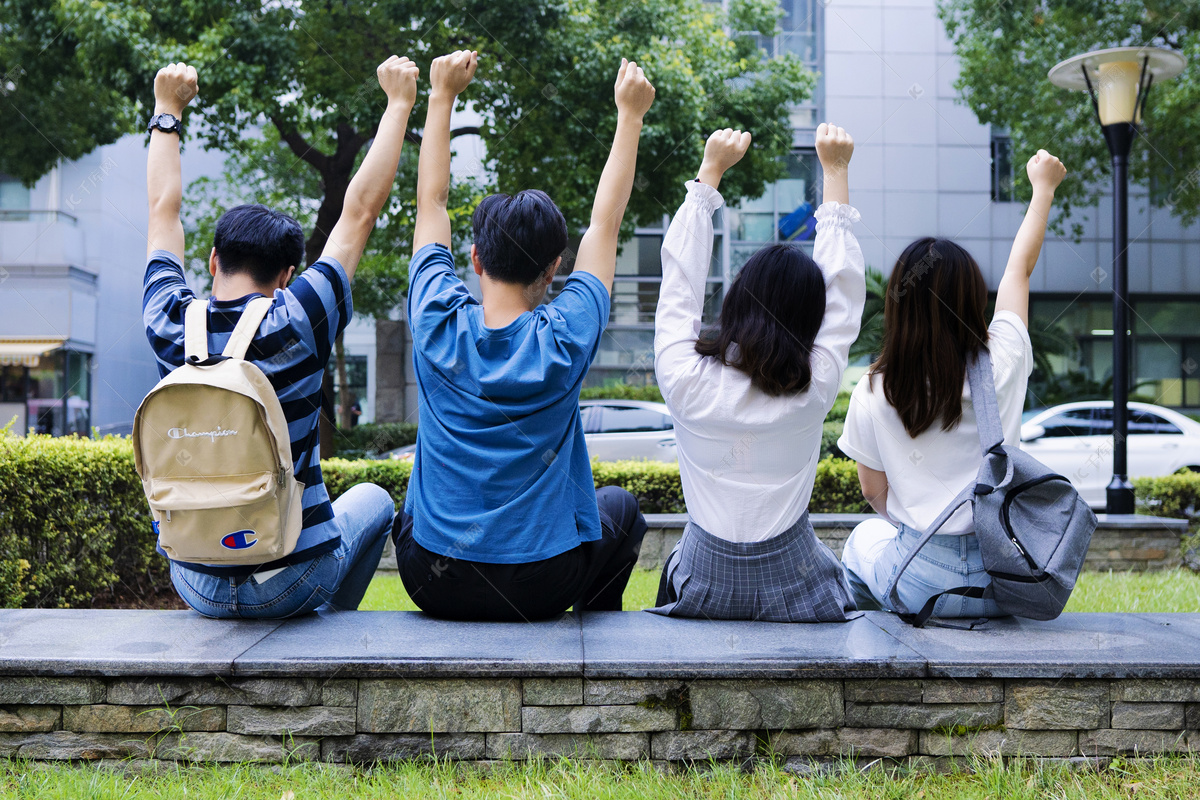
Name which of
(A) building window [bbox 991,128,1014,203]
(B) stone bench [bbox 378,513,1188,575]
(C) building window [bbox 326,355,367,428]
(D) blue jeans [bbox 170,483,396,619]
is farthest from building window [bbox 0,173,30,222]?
(A) building window [bbox 991,128,1014,203]

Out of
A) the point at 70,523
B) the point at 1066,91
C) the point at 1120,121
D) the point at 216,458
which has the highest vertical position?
the point at 1066,91

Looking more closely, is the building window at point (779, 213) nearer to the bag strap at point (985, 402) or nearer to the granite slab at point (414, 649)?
the bag strap at point (985, 402)

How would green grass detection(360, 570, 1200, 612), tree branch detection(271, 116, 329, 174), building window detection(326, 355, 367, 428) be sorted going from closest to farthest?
green grass detection(360, 570, 1200, 612), tree branch detection(271, 116, 329, 174), building window detection(326, 355, 367, 428)

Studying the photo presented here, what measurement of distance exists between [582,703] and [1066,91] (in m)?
16.5

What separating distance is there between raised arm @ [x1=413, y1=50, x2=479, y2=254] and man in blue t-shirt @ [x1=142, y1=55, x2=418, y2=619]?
0.09 m

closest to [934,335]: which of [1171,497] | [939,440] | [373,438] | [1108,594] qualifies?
[939,440]

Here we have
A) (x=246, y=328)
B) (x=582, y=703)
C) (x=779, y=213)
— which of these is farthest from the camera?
(x=779, y=213)

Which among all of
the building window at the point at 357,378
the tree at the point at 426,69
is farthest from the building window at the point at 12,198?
the tree at the point at 426,69

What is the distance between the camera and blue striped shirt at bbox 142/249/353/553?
2385 millimetres

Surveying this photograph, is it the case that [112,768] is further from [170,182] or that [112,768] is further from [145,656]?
[170,182]

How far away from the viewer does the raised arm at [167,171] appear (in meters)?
2.65

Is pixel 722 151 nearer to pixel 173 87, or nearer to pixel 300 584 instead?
pixel 173 87

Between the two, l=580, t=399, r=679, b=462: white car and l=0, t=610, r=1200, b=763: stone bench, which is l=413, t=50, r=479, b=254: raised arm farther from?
l=580, t=399, r=679, b=462: white car

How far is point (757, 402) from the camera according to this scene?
99.0 inches
